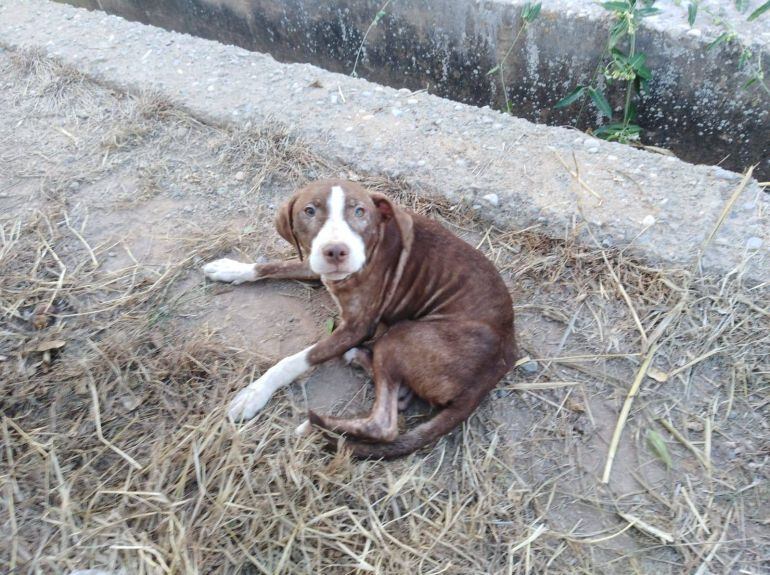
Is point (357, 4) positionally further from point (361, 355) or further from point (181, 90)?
point (361, 355)

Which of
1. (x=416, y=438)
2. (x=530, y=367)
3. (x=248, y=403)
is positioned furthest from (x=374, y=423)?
(x=530, y=367)

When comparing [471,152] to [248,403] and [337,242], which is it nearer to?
[337,242]

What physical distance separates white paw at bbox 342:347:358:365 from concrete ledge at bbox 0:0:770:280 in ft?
4.56

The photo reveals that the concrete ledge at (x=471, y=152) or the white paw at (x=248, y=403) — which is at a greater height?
the concrete ledge at (x=471, y=152)

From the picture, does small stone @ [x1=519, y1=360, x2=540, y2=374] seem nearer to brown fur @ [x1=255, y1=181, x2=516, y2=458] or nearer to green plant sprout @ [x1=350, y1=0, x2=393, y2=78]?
brown fur @ [x1=255, y1=181, x2=516, y2=458]

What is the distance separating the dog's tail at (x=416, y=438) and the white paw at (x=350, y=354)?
21.8 inches

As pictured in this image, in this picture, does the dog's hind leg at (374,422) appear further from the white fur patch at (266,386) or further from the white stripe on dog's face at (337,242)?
the white stripe on dog's face at (337,242)

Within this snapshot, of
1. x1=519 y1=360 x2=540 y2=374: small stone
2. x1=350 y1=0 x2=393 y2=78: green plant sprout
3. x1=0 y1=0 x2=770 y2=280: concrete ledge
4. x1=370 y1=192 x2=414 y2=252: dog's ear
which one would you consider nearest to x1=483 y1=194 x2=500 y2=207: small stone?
x1=0 y1=0 x2=770 y2=280: concrete ledge

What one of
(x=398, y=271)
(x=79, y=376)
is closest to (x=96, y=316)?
(x=79, y=376)

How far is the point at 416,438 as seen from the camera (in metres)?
2.71

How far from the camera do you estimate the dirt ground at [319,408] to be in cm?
249

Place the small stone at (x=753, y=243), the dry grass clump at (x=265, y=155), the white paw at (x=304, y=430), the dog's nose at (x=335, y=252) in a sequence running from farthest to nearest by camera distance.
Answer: the dry grass clump at (x=265, y=155) < the small stone at (x=753, y=243) < the white paw at (x=304, y=430) < the dog's nose at (x=335, y=252)

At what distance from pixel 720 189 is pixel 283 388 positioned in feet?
10.2

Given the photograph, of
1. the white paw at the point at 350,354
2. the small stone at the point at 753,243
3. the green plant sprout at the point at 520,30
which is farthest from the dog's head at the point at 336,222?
the green plant sprout at the point at 520,30
